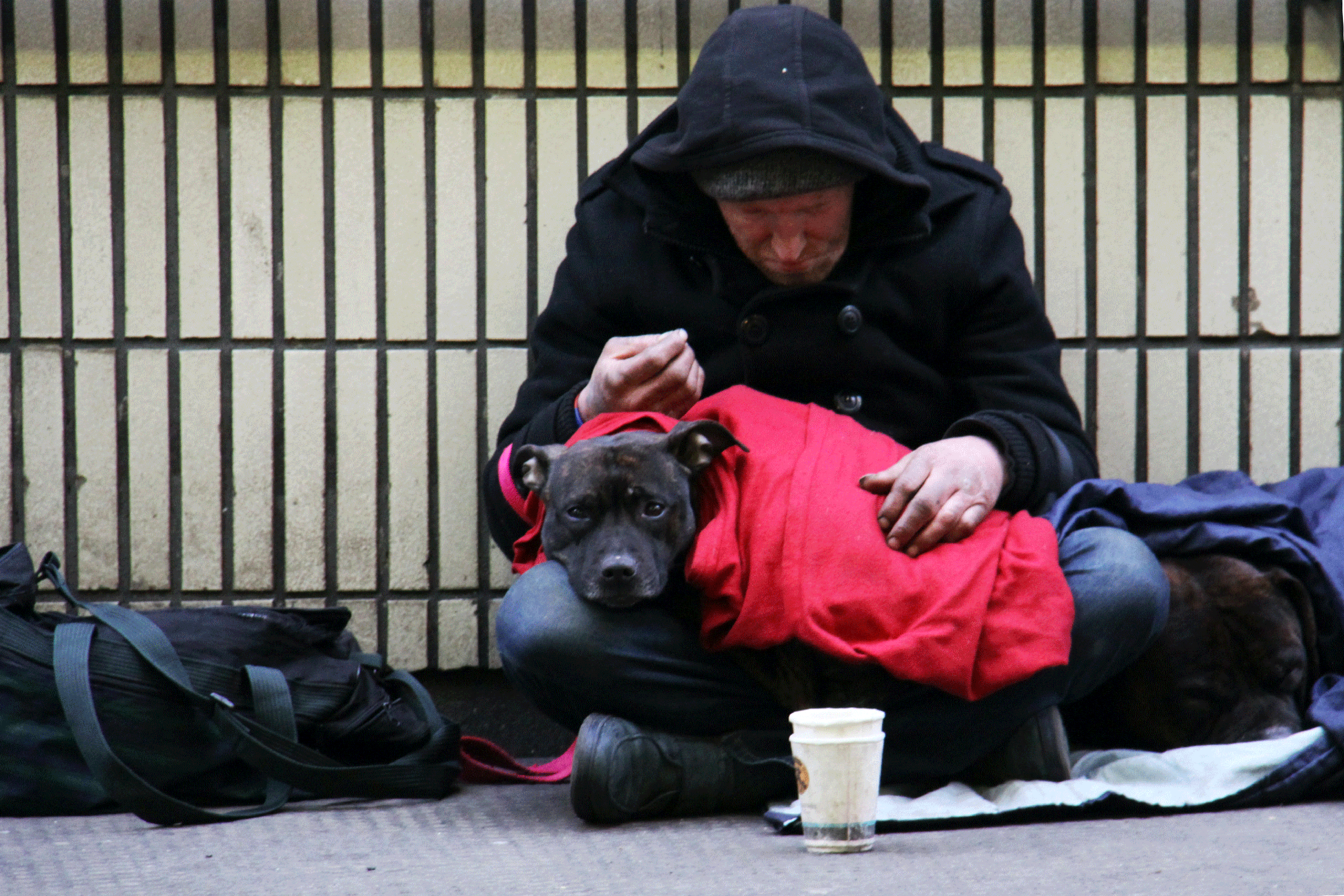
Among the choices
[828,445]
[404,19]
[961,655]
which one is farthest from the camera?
[404,19]

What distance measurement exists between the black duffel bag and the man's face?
109cm

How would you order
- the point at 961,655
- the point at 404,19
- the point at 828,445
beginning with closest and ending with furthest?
the point at 961,655 → the point at 828,445 → the point at 404,19

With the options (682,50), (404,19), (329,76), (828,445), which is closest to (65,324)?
(329,76)

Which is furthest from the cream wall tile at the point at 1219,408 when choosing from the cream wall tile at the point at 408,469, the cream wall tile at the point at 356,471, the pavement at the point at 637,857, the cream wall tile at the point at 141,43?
the cream wall tile at the point at 141,43

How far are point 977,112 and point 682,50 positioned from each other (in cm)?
67

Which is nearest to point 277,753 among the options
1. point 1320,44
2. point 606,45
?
point 606,45

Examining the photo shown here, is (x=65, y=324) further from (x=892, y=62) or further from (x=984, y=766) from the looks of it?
(x=984, y=766)

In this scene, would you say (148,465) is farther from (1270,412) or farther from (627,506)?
(1270,412)

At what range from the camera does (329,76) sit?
111 inches

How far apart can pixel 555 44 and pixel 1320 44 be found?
1699mm

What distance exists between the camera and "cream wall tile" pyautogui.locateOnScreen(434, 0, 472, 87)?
111 inches

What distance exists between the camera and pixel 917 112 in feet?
9.35

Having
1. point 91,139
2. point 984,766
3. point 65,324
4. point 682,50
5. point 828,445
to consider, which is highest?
point 682,50

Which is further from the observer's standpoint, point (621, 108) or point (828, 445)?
point (621, 108)
